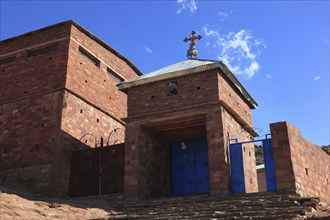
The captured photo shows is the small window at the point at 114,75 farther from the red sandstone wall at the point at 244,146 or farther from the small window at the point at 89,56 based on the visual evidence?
the red sandstone wall at the point at 244,146

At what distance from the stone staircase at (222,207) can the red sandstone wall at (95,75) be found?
23.8ft

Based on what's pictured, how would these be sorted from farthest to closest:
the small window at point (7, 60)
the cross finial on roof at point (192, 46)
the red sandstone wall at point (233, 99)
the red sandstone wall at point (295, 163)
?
the small window at point (7, 60)
the cross finial on roof at point (192, 46)
the red sandstone wall at point (233, 99)
the red sandstone wall at point (295, 163)

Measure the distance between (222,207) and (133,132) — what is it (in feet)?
18.1

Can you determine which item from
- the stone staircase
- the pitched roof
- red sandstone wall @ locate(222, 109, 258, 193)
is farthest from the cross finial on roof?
the stone staircase

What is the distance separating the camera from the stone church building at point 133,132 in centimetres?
1466

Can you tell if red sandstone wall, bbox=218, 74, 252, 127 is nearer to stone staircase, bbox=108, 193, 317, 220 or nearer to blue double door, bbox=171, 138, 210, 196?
blue double door, bbox=171, 138, 210, 196

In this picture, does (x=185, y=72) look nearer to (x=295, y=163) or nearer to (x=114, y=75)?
(x=295, y=163)

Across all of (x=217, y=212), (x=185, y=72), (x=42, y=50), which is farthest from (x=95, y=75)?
(x=217, y=212)

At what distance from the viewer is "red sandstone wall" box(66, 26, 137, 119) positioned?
19500 millimetres

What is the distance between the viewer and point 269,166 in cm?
1438

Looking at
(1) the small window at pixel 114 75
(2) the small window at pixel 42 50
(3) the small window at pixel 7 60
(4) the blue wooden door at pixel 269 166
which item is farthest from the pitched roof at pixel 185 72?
(3) the small window at pixel 7 60

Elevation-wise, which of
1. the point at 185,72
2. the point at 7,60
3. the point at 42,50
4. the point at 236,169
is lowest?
the point at 236,169

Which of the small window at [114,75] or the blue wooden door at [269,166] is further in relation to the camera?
the small window at [114,75]

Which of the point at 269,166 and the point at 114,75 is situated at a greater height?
the point at 114,75
